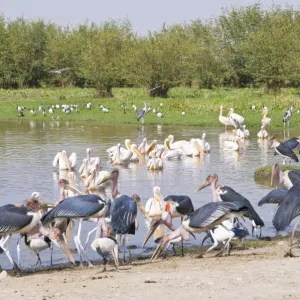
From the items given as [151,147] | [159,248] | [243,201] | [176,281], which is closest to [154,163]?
[151,147]

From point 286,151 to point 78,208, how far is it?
10.9 meters

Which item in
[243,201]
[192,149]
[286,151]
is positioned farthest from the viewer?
[192,149]

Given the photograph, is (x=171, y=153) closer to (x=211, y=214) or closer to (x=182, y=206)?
(x=182, y=206)

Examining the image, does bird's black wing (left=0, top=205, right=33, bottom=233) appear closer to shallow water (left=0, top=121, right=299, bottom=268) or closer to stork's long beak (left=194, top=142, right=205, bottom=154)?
shallow water (left=0, top=121, right=299, bottom=268)

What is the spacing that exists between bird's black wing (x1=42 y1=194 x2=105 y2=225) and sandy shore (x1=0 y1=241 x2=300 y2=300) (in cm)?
63

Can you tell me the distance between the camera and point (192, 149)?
23344 mm

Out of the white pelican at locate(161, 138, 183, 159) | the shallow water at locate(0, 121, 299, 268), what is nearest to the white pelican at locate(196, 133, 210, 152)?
the shallow water at locate(0, 121, 299, 268)

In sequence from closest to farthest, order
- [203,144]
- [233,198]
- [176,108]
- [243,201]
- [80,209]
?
1. [80,209]
2. [243,201]
3. [233,198]
4. [203,144]
5. [176,108]

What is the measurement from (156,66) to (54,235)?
4024 centimetres

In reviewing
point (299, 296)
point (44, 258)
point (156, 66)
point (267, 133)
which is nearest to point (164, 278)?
point (299, 296)

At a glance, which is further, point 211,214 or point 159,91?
point 159,91

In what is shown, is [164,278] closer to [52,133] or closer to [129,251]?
[129,251]

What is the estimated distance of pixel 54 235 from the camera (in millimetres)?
9375

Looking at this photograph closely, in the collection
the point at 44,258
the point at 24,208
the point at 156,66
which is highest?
the point at 156,66
